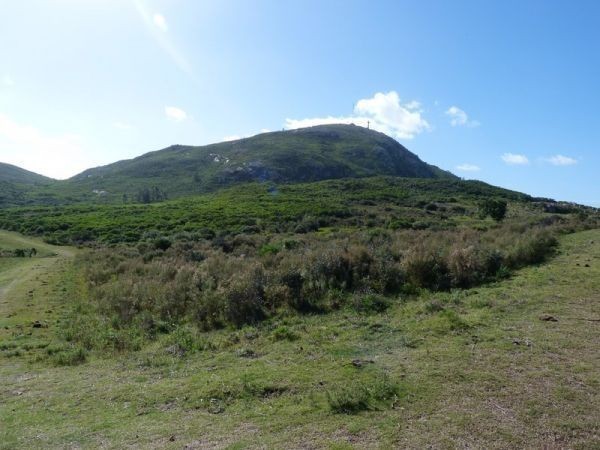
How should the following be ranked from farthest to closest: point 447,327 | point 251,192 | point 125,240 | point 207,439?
point 251,192 → point 125,240 → point 447,327 → point 207,439

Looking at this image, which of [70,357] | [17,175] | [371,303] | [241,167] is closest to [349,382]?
[371,303]

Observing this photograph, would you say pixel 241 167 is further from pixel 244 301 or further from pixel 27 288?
pixel 244 301

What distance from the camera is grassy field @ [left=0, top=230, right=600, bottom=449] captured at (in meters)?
5.59

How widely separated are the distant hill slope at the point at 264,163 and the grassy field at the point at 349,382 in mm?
109898

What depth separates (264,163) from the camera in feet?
445

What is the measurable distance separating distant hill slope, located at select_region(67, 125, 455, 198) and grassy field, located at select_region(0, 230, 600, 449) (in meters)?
110

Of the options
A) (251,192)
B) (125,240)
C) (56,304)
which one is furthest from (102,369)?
(251,192)

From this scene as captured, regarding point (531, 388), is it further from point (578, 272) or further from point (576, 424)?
point (578, 272)

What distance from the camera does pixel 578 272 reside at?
41.9 feet

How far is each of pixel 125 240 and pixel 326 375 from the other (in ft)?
130

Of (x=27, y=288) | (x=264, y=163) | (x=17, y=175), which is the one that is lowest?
(x=27, y=288)

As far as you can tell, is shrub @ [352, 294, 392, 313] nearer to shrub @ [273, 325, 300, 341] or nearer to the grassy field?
the grassy field

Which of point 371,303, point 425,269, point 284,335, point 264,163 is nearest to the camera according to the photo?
point 284,335

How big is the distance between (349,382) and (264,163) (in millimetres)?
130758
